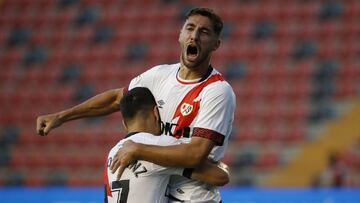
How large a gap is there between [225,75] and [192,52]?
9000 millimetres

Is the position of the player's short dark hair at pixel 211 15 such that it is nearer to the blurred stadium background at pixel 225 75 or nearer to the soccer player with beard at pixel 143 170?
the soccer player with beard at pixel 143 170

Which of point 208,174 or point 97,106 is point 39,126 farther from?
point 208,174

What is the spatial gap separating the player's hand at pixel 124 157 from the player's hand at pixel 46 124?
2.16 feet

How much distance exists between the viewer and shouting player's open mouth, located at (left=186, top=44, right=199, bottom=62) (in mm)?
3758

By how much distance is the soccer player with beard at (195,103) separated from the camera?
141 inches

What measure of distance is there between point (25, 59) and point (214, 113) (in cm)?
1111

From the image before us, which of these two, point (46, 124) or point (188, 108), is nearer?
point (188, 108)

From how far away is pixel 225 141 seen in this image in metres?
3.75

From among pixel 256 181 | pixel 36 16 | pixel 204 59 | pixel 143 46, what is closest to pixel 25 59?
pixel 36 16

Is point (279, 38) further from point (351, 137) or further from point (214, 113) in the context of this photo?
point (214, 113)

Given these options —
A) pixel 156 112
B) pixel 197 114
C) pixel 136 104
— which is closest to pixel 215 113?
pixel 197 114

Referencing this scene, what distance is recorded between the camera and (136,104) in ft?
11.6

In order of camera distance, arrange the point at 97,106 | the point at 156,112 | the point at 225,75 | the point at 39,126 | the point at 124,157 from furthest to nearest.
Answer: the point at 225,75, the point at 97,106, the point at 39,126, the point at 156,112, the point at 124,157

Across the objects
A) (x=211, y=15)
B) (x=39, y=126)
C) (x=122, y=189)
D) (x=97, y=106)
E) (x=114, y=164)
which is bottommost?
(x=122, y=189)
